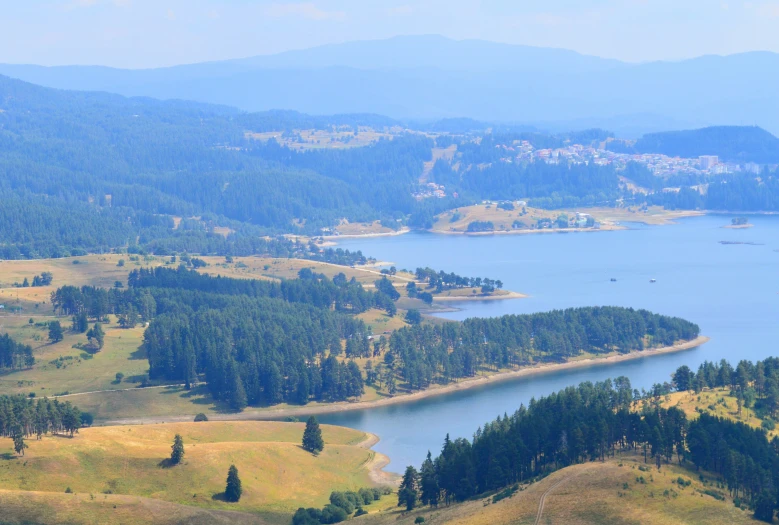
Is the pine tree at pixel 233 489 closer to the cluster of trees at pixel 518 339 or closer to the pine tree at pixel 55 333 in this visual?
the cluster of trees at pixel 518 339

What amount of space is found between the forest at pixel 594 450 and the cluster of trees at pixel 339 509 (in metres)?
3.91

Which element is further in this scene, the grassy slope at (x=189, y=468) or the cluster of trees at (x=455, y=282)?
the cluster of trees at (x=455, y=282)

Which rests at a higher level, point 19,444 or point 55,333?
point 55,333

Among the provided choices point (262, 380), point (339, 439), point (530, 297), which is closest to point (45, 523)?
point (339, 439)

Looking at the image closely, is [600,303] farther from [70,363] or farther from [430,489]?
[430,489]

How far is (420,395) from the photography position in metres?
116

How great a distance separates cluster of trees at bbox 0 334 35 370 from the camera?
118312mm

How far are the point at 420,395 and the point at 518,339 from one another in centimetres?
1874

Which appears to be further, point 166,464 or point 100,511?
point 166,464

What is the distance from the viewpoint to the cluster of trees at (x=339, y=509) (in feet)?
231

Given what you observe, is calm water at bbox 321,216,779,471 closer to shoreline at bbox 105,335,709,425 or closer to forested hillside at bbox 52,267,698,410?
shoreline at bbox 105,335,709,425

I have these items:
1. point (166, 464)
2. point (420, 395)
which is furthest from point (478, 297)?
point (166, 464)

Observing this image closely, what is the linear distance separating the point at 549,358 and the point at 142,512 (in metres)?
70.4

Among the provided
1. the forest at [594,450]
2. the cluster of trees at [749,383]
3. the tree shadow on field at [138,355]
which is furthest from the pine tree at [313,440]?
the tree shadow on field at [138,355]
